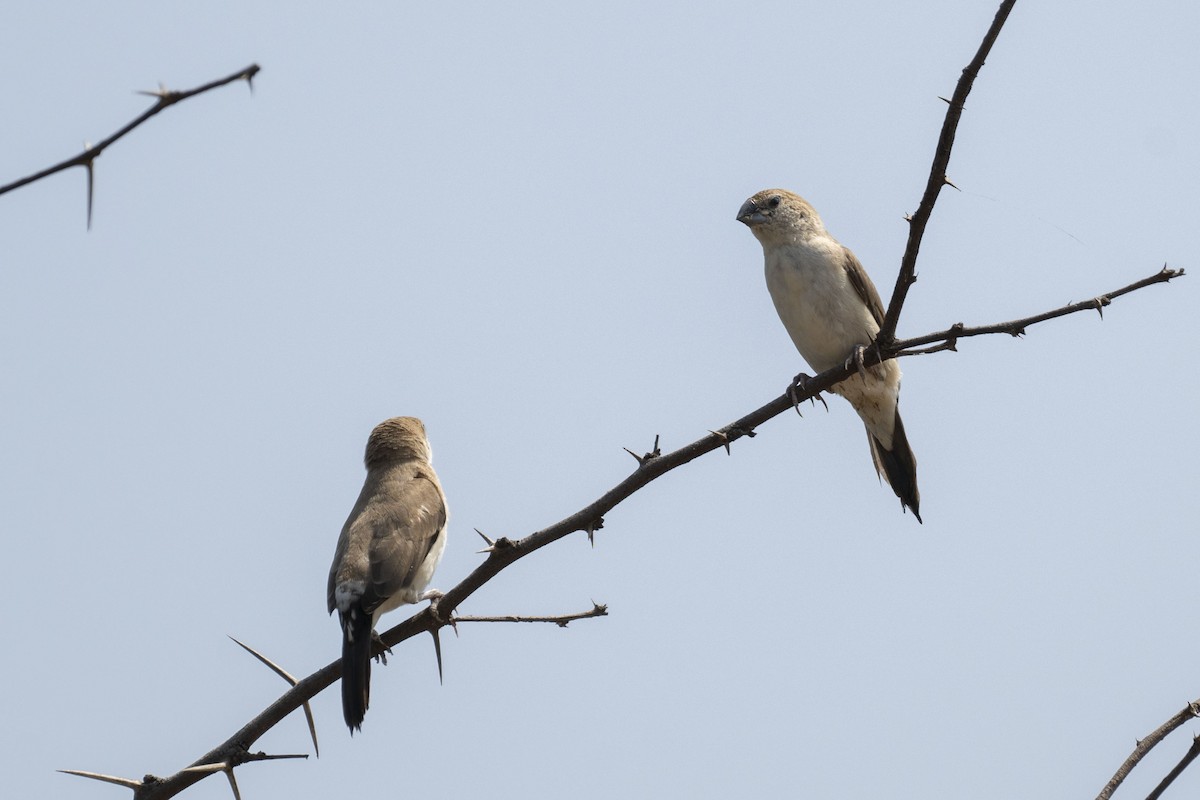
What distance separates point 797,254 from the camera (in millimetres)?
7762

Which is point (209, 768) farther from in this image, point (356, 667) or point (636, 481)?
point (356, 667)

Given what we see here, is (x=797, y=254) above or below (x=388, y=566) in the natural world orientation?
above

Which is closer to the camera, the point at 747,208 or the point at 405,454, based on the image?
the point at 747,208

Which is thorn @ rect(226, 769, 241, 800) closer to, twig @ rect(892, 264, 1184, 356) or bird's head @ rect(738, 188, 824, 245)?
twig @ rect(892, 264, 1184, 356)

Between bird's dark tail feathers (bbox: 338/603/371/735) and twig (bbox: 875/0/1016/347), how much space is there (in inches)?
112

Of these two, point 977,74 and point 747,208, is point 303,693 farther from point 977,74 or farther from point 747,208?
point 747,208

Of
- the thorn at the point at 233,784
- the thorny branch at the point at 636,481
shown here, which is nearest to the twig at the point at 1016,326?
the thorny branch at the point at 636,481

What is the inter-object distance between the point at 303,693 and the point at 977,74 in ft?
9.23

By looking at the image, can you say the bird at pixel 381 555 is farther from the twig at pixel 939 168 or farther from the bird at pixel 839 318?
the twig at pixel 939 168

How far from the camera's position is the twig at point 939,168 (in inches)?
149

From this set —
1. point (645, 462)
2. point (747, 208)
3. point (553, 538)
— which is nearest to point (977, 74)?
point (645, 462)

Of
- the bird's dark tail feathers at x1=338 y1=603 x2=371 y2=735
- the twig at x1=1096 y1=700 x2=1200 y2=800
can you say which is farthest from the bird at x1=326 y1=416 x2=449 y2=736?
the twig at x1=1096 y1=700 x2=1200 y2=800

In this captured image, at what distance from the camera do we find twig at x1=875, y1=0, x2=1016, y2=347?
3.78 m

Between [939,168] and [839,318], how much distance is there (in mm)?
3345
